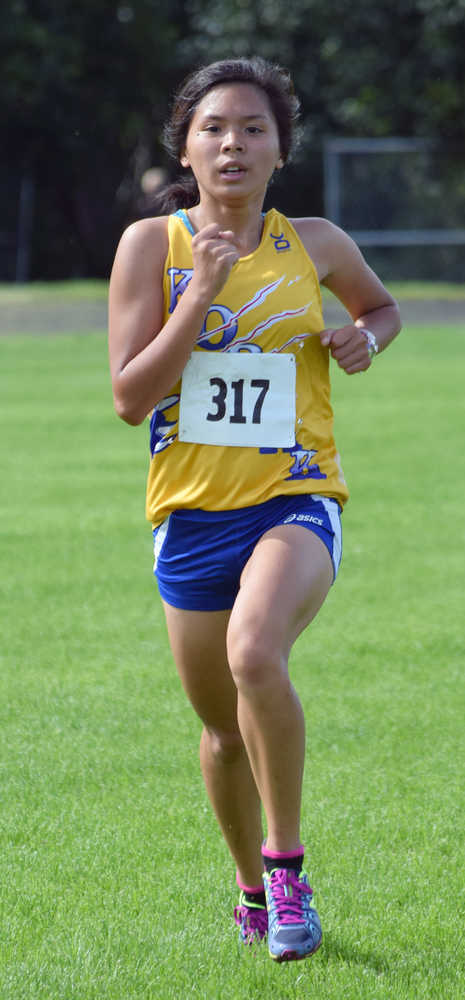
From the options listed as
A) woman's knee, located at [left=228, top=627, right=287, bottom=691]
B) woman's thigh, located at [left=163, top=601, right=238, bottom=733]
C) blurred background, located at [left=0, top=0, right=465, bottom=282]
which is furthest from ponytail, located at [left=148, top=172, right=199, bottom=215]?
blurred background, located at [left=0, top=0, right=465, bottom=282]

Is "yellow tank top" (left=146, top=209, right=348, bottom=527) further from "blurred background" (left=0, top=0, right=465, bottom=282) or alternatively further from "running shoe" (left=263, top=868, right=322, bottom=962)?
"blurred background" (left=0, top=0, right=465, bottom=282)

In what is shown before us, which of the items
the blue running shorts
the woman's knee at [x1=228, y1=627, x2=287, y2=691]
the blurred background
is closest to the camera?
the woman's knee at [x1=228, y1=627, x2=287, y2=691]

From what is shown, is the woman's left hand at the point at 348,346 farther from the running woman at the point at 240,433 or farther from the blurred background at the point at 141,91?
the blurred background at the point at 141,91

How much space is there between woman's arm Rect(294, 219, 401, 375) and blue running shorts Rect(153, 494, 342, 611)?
40 cm

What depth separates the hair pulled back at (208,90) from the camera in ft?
11.4

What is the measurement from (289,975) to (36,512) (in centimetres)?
651

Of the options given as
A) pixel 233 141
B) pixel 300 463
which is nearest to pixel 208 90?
pixel 233 141

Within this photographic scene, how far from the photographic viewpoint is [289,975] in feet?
10.7

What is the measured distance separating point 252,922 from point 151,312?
1.55 m

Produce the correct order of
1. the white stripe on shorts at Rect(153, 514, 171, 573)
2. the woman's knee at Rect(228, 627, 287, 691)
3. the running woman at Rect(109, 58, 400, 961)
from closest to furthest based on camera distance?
the woman's knee at Rect(228, 627, 287, 691) < the running woman at Rect(109, 58, 400, 961) < the white stripe on shorts at Rect(153, 514, 171, 573)

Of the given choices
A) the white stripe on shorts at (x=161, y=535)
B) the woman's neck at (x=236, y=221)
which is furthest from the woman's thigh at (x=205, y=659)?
the woman's neck at (x=236, y=221)

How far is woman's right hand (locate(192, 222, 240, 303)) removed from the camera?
3.17 meters

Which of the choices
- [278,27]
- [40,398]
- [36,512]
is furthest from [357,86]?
[36,512]

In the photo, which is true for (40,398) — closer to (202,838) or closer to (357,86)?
(202,838)
